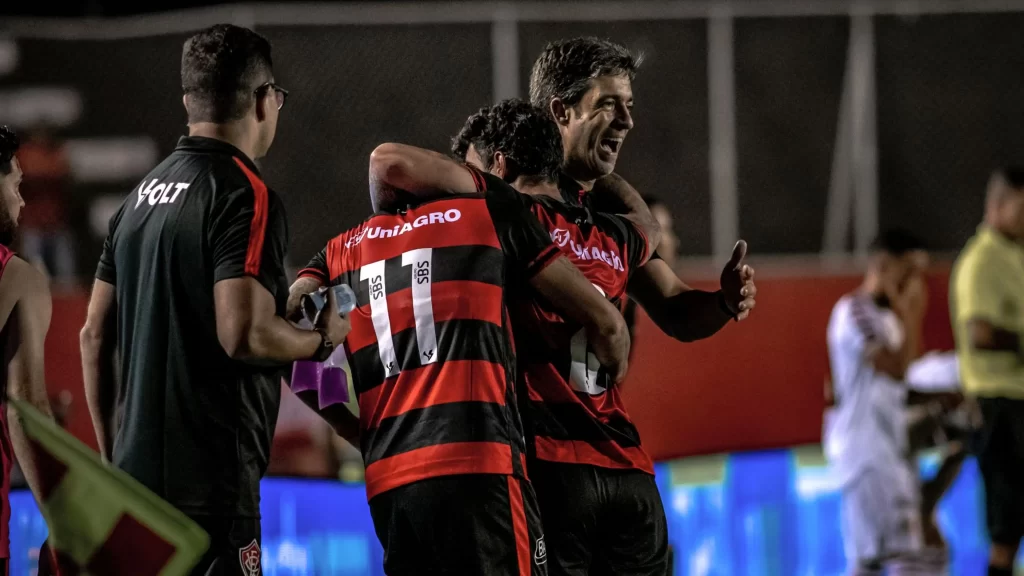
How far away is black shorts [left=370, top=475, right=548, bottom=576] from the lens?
3.41 m

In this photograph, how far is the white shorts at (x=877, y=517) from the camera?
313 inches

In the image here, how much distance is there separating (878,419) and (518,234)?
5.19m

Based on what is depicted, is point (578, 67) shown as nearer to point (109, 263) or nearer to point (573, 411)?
point (573, 411)

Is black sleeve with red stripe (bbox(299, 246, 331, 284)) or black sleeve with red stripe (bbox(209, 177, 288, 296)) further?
black sleeve with red stripe (bbox(299, 246, 331, 284))

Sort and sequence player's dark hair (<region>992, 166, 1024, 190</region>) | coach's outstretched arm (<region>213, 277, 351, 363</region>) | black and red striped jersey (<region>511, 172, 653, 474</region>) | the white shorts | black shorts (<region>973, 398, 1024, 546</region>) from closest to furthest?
coach's outstretched arm (<region>213, 277, 351, 363</region>), black and red striped jersey (<region>511, 172, 653, 474</region>), black shorts (<region>973, 398, 1024, 546</region>), player's dark hair (<region>992, 166, 1024, 190</region>), the white shorts

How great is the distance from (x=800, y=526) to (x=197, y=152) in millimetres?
5645

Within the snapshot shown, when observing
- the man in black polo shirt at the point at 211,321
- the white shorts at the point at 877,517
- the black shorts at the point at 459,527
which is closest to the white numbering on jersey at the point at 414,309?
the man in black polo shirt at the point at 211,321

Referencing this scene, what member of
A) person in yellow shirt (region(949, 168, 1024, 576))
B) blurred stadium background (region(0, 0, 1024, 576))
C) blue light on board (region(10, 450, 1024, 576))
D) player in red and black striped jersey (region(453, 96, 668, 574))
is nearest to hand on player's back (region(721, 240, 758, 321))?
player in red and black striped jersey (region(453, 96, 668, 574))

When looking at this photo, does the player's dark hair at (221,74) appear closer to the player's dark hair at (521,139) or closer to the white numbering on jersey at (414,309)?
the white numbering on jersey at (414,309)

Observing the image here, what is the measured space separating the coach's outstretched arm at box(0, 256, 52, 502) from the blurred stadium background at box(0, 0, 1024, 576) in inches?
192

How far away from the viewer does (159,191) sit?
3324mm

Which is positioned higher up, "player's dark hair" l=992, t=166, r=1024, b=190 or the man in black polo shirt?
"player's dark hair" l=992, t=166, r=1024, b=190

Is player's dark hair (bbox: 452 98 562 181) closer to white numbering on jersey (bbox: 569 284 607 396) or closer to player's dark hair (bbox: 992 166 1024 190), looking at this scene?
white numbering on jersey (bbox: 569 284 607 396)

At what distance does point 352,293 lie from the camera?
3396mm
